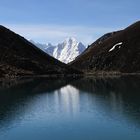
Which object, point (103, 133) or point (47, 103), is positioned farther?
point (47, 103)

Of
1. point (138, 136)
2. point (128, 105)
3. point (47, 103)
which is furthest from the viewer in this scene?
point (47, 103)

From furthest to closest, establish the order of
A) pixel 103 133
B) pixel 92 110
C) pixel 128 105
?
pixel 128 105
pixel 92 110
pixel 103 133

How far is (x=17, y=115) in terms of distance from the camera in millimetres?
83562

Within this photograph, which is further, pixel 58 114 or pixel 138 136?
pixel 58 114

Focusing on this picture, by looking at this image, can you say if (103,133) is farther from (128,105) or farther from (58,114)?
(128,105)

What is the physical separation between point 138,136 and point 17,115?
1320 inches

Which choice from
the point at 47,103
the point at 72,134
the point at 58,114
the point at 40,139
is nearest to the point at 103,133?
the point at 72,134

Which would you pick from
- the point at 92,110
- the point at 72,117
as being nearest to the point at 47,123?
the point at 72,117

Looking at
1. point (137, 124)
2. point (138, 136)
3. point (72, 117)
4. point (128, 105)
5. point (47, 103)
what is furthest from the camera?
point (47, 103)

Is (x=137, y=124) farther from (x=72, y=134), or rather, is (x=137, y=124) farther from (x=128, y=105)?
(x=128, y=105)

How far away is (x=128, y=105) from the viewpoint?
97.6 metres

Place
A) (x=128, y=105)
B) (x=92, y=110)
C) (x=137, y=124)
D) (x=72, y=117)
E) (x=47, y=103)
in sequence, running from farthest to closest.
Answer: (x=47, y=103) → (x=128, y=105) → (x=92, y=110) → (x=72, y=117) → (x=137, y=124)

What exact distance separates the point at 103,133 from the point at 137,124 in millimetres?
9139

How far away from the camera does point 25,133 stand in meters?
65.0
